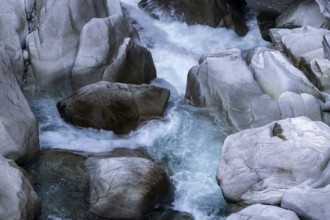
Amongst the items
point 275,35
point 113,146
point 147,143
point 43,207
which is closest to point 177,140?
point 147,143

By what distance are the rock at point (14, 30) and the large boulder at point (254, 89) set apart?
3.52 meters

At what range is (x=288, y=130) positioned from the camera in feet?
28.7

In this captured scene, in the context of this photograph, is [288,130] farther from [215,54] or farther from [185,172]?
[215,54]

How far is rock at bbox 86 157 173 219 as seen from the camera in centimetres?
809

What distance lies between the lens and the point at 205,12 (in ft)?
46.5

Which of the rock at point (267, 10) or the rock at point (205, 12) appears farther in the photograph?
the rock at point (205, 12)

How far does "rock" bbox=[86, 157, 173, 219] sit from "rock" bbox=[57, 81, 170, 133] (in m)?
1.65

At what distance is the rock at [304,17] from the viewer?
1265 cm

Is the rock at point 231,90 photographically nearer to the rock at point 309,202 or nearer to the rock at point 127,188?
the rock at point 127,188

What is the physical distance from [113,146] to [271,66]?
337cm

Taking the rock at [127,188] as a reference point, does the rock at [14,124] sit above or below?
above

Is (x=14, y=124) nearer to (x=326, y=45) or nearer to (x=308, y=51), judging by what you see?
(x=308, y=51)

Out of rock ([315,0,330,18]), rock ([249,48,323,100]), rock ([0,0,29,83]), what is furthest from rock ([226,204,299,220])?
rock ([315,0,330,18])

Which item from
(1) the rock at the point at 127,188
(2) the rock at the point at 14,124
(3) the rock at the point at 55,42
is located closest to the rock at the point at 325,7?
(3) the rock at the point at 55,42
